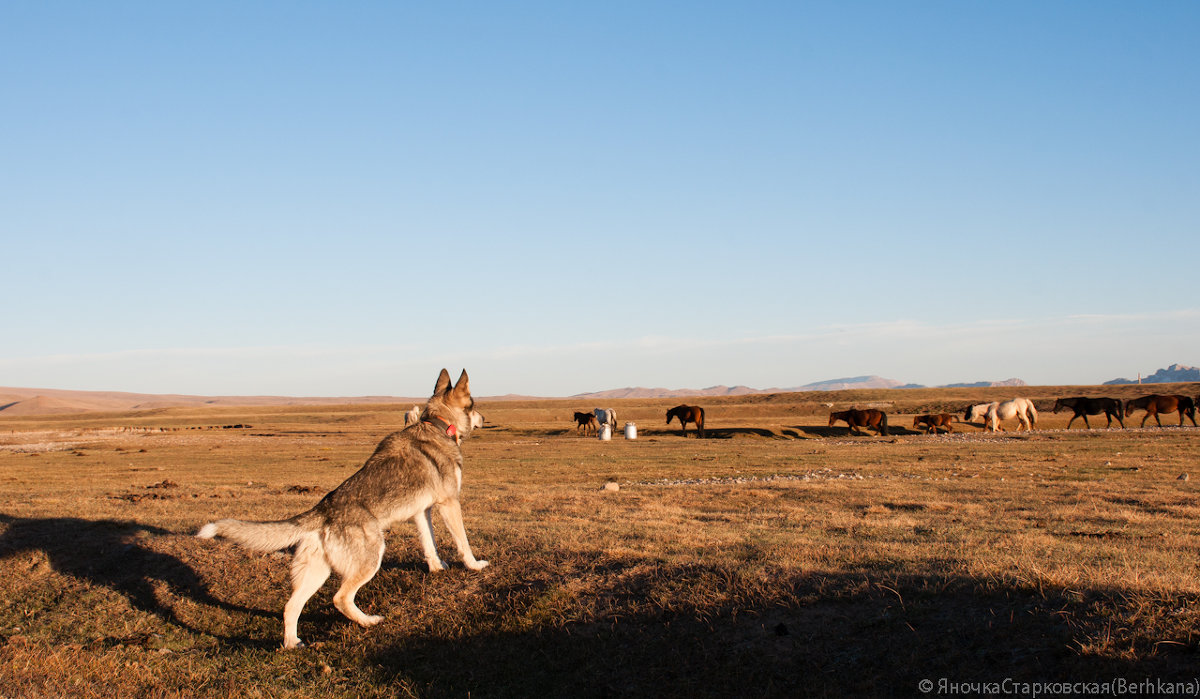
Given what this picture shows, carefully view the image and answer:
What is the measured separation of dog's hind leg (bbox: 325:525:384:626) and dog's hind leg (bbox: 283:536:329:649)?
12cm

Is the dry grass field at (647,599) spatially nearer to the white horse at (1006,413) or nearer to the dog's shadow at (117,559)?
the dog's shadow at (117,559)

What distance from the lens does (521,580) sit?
8.54 m

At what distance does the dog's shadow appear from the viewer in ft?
30.6

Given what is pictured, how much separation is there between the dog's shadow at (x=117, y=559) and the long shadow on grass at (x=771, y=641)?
2636 mm

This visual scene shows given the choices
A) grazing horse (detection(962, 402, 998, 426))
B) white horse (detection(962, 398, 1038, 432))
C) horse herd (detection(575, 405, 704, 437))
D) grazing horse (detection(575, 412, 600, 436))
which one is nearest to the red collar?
horse herd (detection(575, 405, 704, 437))

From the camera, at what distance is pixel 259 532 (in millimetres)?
7387

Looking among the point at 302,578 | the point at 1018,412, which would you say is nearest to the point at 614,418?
the point at 1018,412

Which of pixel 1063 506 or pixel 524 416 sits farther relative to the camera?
pixel 524 416

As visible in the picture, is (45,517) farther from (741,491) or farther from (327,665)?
(741,491)

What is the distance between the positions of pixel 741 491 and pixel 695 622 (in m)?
10.8

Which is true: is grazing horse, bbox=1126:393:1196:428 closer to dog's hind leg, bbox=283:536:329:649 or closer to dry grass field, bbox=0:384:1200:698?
dry grass field, bbox=0:384:1200:698

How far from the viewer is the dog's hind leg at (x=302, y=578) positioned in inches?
301

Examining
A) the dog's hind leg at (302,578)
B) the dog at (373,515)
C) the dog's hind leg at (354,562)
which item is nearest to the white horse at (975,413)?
the dog at (373,515)

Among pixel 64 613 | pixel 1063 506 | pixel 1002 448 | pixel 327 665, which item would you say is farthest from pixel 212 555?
pixel 1002 448
